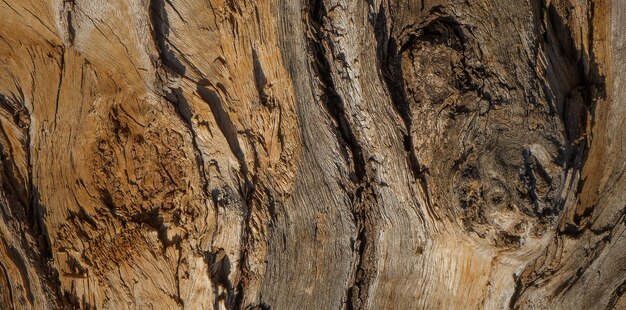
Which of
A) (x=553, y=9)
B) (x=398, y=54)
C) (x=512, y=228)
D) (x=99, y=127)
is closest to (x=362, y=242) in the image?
(x=512, y=228)

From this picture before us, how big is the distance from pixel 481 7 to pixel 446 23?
15 cm

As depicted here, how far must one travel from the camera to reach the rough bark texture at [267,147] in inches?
77.6

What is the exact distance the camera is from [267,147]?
2.04 metres

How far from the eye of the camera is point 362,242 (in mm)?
2180

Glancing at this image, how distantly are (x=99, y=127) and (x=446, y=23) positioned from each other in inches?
54.7

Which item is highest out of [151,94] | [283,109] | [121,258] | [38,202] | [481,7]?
[481,7]

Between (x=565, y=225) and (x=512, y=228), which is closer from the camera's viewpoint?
(x=512, y=228)

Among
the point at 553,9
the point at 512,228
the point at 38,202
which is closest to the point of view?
the point at 512,228

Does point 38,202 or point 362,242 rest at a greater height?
point 38,202

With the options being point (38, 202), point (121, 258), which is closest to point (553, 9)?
point (121, 258)

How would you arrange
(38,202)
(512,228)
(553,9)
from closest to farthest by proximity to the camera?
(512,228) < (38,202) < (553,9)

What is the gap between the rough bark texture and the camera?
77.6 inches

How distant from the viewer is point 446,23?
205 cm

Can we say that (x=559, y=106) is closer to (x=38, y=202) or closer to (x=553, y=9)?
(x=553, y=9)
